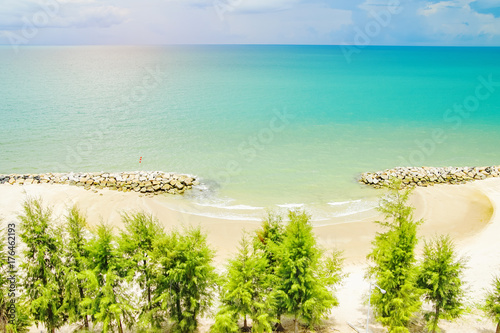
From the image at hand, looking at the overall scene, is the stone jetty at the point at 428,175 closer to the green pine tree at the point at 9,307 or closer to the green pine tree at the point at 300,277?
the green pine tree at the point at 300,277

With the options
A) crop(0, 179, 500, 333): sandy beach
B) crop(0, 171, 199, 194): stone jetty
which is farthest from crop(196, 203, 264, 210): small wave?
crop(0, 171, 199, 194): stone jetty

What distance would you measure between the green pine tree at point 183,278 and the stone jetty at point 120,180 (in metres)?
24.2

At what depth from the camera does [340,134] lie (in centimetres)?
7025

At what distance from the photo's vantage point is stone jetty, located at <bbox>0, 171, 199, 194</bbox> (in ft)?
151

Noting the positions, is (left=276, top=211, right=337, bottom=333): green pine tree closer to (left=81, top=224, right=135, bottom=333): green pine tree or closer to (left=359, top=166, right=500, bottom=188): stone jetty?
(left=81, top=224, right=135, bottom=333): green pine tree

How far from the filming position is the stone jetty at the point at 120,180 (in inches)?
1812

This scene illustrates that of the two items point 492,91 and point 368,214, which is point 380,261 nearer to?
point 368,214

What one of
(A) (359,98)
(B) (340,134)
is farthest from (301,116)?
(A) (359,98)

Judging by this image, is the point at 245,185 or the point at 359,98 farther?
the point at 359,98

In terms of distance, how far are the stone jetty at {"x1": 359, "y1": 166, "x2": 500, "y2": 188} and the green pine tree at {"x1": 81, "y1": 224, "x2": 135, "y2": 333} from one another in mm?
36459

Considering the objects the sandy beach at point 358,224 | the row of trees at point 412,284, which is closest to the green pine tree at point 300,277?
the row of trees at point 412,284

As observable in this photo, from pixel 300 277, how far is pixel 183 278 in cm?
717

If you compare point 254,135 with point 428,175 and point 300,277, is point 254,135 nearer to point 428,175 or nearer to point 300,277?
point 428,175

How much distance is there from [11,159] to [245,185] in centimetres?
3682
